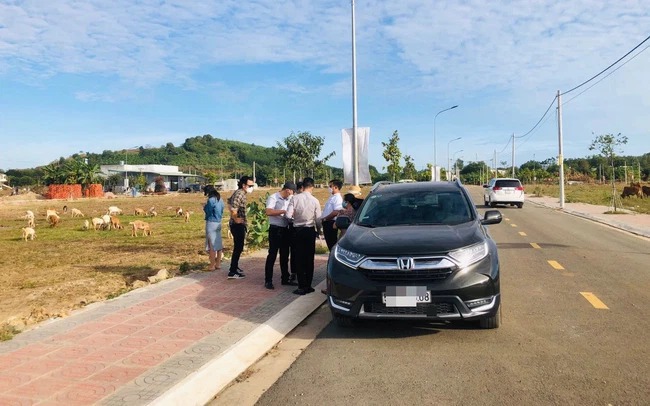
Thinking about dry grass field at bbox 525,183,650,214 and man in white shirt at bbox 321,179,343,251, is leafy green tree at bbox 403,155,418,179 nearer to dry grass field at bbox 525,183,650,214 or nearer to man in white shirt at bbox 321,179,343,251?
dry grass field at bbox 525,183,650,214

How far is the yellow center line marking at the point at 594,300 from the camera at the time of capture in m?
6.68

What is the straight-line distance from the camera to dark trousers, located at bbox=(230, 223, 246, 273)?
349 inches

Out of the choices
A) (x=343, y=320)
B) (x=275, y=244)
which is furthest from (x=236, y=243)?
(x=343, y=320)

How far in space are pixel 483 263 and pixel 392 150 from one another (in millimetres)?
40558

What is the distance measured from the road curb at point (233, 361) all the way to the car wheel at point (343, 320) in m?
0.59

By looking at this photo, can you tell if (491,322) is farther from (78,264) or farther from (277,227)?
(78,264)

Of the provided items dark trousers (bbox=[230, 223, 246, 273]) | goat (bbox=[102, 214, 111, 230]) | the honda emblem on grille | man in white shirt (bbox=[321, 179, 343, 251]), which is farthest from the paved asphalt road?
goat (bbox=[102, 214, 111, 230])

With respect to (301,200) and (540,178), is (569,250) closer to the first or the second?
(301,200)

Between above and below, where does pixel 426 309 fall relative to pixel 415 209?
below

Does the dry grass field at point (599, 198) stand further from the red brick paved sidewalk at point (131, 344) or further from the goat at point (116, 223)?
the red brick paved sidewalk at point (131, 344)

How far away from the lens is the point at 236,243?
8.99 metres

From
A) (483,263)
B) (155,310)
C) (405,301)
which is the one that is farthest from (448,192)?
(155,310)

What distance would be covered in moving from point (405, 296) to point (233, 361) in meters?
1.74

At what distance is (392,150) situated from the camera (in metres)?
45.3
